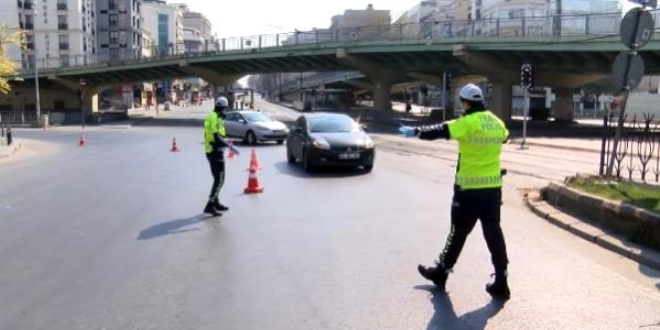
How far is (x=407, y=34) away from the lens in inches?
1746

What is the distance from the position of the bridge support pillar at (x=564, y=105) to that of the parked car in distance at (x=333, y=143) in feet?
136

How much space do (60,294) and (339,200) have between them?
635cm

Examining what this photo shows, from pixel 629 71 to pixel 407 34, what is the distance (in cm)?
3513

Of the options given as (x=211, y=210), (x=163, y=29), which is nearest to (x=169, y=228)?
(x=211, y=210)

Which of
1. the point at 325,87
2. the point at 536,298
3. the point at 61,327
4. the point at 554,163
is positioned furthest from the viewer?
the point at 325,87

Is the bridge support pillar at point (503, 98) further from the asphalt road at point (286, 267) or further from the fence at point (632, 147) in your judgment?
the asphalt road at point (286, 267)

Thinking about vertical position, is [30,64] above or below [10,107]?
above

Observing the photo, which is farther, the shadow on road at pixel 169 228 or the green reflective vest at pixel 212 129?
the green reflective vest at pixel 212 129

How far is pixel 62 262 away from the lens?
704cm

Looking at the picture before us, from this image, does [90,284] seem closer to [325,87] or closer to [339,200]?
[339,200]

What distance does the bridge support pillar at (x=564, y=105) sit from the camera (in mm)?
54263

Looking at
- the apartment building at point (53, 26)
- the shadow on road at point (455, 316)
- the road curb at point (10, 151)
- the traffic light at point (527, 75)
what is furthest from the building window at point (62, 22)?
the shadow on road at point (455, 316)

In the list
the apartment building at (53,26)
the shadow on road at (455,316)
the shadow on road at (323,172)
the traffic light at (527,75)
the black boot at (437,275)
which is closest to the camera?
the shadow on road at (455,316)

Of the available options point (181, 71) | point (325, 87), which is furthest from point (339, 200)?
point (325, 87)
